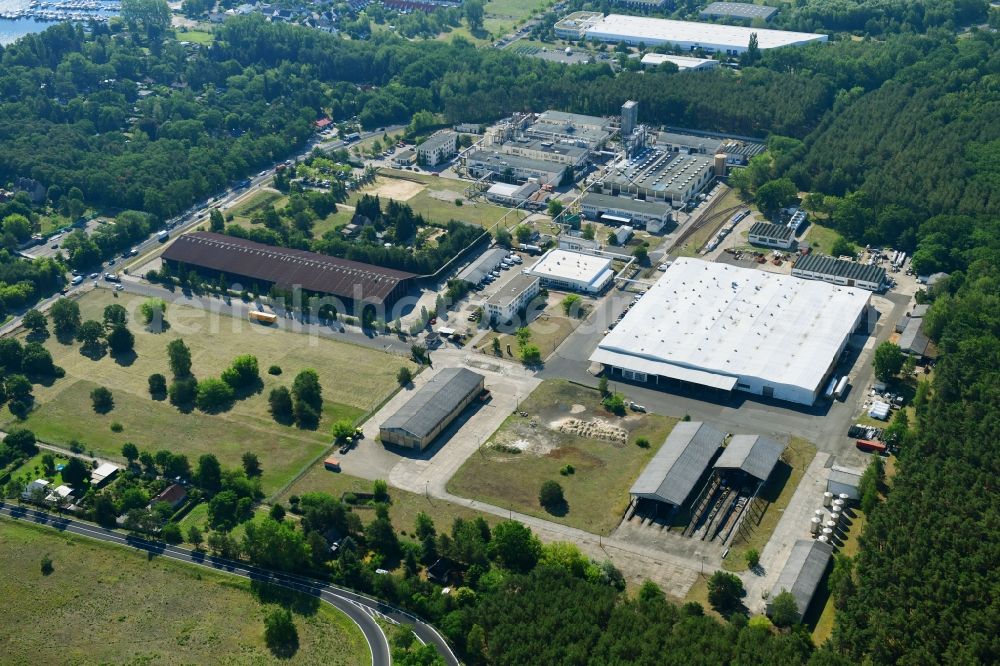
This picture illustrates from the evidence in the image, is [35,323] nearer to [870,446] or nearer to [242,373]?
[242,373]

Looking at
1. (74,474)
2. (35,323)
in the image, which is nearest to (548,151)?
(35,323)

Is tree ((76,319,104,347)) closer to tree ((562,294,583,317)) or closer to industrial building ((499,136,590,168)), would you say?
tree ((562,294,583,317))

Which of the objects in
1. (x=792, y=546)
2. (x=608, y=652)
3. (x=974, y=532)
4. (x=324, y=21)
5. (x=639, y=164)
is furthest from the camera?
(x=324, y=21)

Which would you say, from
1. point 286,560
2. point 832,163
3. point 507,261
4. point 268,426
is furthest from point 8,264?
point 832,163

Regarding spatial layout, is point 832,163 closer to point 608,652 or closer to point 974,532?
point 974,532

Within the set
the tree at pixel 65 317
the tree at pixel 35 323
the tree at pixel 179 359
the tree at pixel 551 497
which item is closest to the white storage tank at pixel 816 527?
the tree at pixel 551 497

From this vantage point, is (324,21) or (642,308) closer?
(642,308)

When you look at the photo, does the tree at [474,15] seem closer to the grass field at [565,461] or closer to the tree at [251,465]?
the grass field at [565,461]
